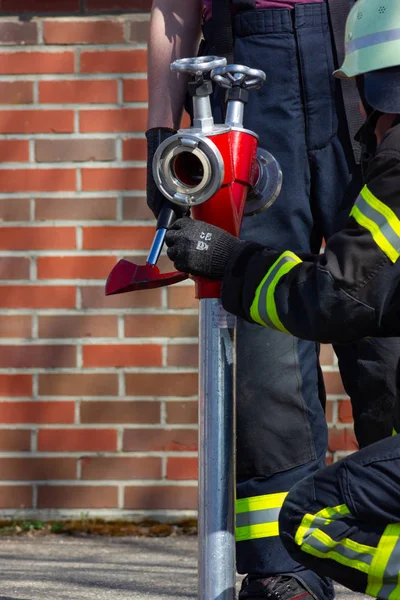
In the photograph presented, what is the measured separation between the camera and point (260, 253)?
2088 mm

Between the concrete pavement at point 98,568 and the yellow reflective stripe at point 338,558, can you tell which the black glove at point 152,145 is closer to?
the yellow reflective stripe at point 338,558

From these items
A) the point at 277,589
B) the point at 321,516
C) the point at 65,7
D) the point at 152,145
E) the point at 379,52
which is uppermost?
the point at 65,7

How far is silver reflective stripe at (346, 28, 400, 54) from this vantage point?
2.10m

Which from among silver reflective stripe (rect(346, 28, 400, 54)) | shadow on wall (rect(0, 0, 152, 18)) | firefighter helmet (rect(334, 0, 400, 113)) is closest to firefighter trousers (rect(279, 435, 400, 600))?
firefighter helmet (rect(334, 0, 400, 113))

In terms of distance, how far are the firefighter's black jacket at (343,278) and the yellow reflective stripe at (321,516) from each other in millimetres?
327

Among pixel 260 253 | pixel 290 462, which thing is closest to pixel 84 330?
pixel 290 462

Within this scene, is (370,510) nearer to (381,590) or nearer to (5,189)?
(381,590)

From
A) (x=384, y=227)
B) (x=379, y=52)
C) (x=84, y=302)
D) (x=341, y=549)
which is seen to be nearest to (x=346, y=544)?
(x=341, y=549)

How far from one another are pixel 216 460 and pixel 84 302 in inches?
66.2

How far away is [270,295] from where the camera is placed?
204 cm

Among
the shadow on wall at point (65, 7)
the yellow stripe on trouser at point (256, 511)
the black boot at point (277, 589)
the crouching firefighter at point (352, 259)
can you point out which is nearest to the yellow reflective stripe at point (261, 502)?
the yellow stripe on trouser at point (256, 511)

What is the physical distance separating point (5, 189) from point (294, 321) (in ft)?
6.41

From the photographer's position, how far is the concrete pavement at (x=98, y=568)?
111 inches

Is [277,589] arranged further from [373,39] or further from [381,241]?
[373,39]
